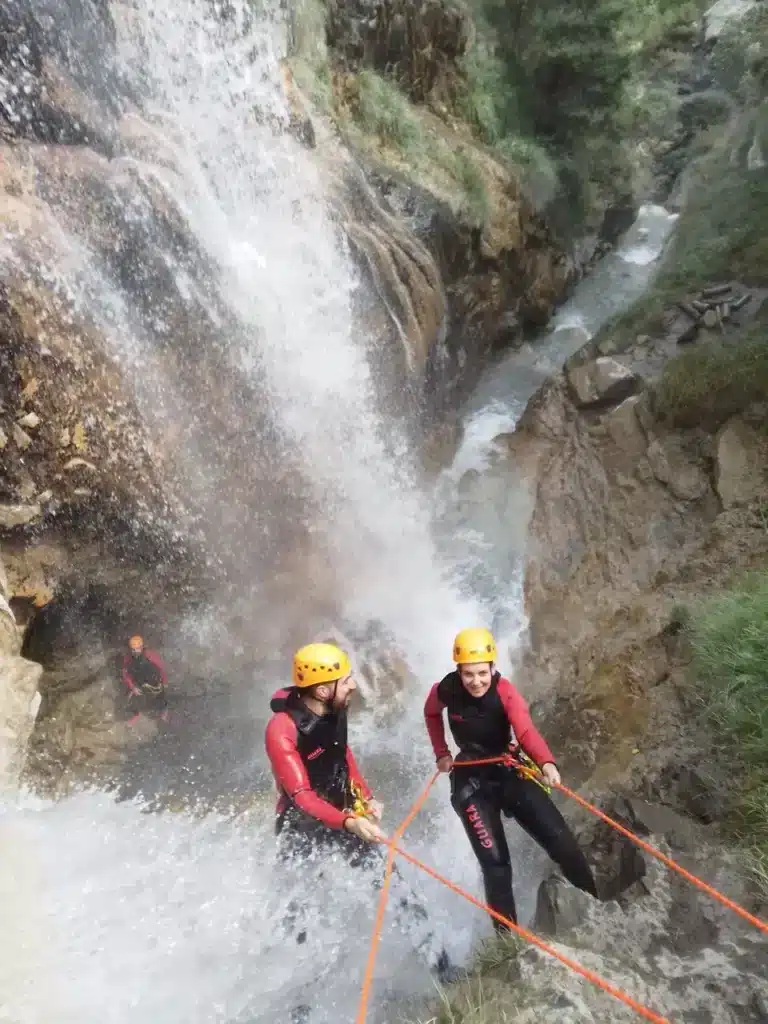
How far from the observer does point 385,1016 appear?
3.38 metres

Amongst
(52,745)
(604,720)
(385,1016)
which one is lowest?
(385,1016)

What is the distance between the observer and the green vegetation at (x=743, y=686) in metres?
3.47

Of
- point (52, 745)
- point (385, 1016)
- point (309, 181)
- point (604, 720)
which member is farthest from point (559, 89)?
point (385, 1016)

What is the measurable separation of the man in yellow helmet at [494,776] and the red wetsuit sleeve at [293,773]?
0.87 metres

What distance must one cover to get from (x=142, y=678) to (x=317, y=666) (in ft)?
9.91

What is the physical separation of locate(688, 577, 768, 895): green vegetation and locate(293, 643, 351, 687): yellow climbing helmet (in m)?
2.20

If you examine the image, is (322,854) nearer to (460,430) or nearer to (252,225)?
(252,225)

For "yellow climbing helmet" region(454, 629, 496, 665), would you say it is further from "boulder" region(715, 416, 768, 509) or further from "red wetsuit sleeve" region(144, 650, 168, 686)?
"boulder" region(715, 416, 768, 509)

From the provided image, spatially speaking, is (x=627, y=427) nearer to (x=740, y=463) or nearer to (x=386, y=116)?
(x=740, y=463)

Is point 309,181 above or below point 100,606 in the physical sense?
above

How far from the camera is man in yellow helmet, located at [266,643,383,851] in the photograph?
3443 mm

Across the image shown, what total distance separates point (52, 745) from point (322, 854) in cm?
259

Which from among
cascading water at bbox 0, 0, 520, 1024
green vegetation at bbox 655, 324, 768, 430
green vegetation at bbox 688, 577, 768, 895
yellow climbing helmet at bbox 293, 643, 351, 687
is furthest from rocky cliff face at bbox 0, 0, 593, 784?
green vegetation at bbox 688, 577, 768, 895

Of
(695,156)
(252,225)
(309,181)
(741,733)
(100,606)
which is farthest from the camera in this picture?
(695,156)
